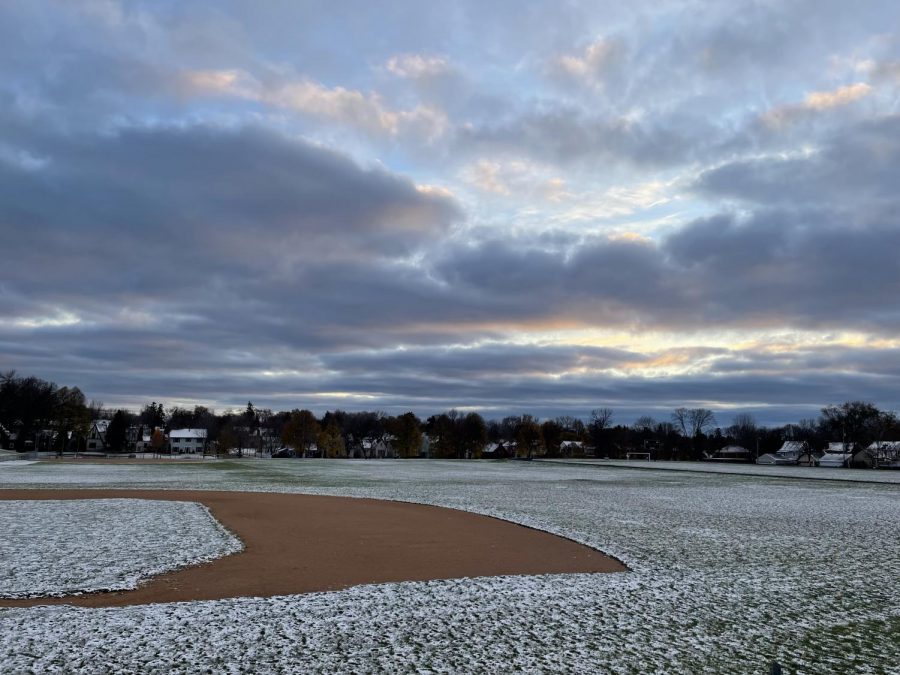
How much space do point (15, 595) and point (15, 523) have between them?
11430mm

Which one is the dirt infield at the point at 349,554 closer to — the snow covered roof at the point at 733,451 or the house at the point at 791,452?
the house at the point at 791,452

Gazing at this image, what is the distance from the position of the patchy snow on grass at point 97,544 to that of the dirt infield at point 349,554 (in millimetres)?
677

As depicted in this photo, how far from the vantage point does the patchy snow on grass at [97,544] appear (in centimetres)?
1392

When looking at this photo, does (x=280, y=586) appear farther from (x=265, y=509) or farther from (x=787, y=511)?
(x=787, y=511)

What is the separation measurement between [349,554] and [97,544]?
7.12m

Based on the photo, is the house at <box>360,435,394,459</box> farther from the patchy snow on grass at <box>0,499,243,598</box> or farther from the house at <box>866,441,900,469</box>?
the patchy snow on grass at <box>0,499,243,598</box>

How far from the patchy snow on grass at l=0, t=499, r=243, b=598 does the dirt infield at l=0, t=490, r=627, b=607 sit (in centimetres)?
68

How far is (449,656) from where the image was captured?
9852 mm

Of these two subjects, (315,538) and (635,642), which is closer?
(635,642)

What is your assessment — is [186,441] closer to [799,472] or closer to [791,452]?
[799,472]

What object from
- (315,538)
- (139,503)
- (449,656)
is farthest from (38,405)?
(449,656)

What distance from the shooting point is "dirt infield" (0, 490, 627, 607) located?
13.8m

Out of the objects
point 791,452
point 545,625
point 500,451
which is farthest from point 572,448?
point 545,625

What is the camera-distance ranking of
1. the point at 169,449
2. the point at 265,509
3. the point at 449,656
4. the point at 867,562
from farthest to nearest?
the point at 169,449, the point at 265,509, the point at 867,562, the point at 449,656
